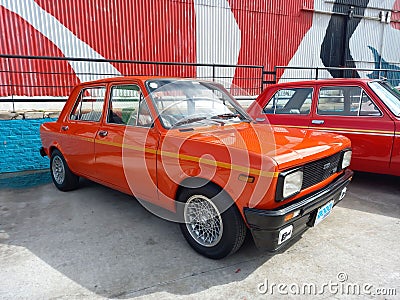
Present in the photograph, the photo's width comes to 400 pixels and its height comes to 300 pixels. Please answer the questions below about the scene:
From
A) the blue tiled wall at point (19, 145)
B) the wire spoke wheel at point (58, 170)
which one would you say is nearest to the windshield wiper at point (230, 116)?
the wire spoke wheel at point (58, 170)

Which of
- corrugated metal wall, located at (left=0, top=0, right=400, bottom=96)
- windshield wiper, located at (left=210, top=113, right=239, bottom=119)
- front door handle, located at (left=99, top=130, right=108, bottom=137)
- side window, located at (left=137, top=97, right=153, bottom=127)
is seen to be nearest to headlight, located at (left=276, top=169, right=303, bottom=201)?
windshield wiper, located at (left=210, top=113, right=239, bottom=119)

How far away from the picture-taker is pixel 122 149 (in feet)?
11.1

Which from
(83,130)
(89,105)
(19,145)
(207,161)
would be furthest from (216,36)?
(207,161)

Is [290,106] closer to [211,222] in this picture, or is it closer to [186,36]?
[211,222]

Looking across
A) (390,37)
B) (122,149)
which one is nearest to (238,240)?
(122,149)

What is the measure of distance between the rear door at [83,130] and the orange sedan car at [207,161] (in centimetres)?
2

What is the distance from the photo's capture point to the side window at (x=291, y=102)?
5082 mm

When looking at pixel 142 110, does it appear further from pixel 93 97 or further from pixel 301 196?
pixel 301 196

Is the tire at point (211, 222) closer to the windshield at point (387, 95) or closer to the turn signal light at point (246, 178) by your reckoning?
the turn signal light at point (246, 178)

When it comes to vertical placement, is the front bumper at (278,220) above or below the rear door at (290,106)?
below

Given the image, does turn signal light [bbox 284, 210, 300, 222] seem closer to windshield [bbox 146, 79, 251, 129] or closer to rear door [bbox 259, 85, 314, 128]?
windshield [bbox 146, 79, 251, 129]

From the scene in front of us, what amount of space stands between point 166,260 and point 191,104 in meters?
1.72

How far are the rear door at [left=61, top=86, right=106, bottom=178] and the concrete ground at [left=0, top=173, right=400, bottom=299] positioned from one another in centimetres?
68

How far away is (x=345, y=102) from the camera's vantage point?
15.6 ft
